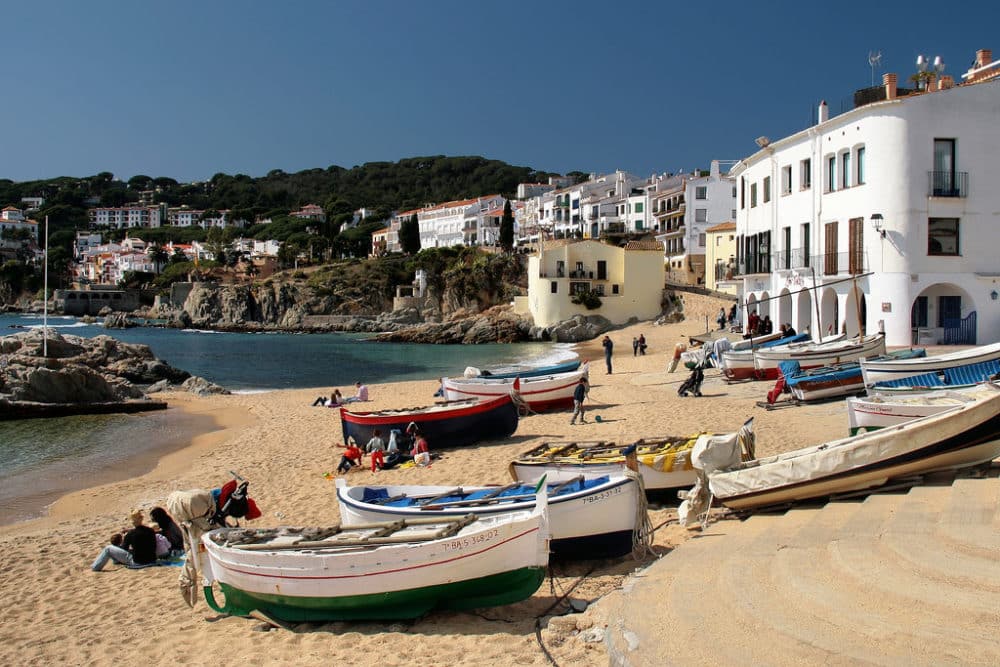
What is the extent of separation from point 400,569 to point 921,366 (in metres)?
14.0

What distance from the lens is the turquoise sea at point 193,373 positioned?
18.0 meters

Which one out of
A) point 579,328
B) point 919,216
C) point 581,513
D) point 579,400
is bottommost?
point 581,513

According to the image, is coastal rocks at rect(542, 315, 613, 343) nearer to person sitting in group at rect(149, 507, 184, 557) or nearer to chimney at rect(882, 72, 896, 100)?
chimney at rect(882, 72, 896, 100)

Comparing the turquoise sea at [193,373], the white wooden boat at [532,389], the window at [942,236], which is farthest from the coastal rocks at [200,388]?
the window at [942,236]

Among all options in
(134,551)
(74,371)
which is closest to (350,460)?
(134,551)

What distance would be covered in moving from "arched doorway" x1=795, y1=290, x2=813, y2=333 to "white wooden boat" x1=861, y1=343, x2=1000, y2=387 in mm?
12785

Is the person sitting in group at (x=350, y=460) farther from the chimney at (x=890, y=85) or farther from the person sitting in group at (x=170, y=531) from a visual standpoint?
the chimney at (x=890, y=85)

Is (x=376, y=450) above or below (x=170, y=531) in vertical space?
above

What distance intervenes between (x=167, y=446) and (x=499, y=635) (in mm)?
17128

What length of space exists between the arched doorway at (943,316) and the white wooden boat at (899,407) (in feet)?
40.9

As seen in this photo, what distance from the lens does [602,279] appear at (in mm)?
64062

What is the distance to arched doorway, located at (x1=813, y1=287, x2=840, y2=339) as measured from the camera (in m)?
28.6

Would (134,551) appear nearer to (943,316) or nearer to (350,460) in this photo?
(350,460)

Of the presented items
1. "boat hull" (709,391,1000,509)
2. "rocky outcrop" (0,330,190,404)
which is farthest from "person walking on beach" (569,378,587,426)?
"rocky outcrop" (0,330,190,404)
